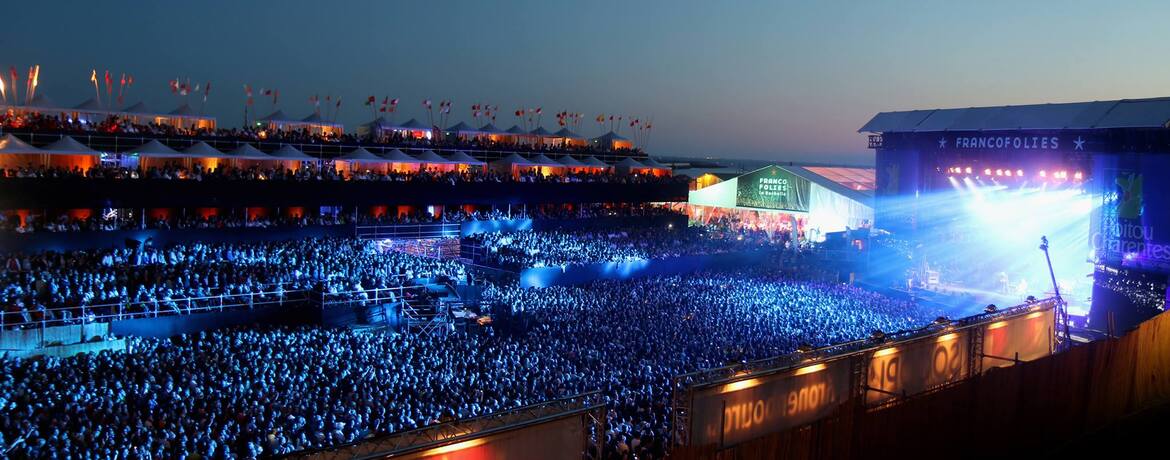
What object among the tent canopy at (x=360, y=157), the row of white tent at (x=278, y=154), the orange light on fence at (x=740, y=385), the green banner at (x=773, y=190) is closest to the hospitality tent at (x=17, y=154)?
the row of white tent at (x=278, y=154)

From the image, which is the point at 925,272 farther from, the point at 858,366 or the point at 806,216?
the point at 858,366

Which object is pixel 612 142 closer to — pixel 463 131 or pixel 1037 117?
pixel 463 131

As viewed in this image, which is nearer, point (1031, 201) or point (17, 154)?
point (17, 154)

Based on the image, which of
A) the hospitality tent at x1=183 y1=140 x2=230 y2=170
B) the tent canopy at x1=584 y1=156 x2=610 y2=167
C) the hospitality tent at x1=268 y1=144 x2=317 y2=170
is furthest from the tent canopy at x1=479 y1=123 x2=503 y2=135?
the hospitality tent at x1=183 y1=140 x2=230 y2=170

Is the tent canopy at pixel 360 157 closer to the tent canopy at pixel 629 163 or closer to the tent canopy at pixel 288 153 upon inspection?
the tent canopy at pixel 288 153

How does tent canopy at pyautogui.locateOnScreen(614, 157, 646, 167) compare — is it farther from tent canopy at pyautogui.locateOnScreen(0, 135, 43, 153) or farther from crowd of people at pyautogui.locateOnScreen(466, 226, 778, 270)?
tent canopy at pyautogui.locateOnScreen(0, 135, 43, 153)

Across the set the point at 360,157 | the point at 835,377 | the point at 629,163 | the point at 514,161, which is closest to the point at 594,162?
the point at 629,163
